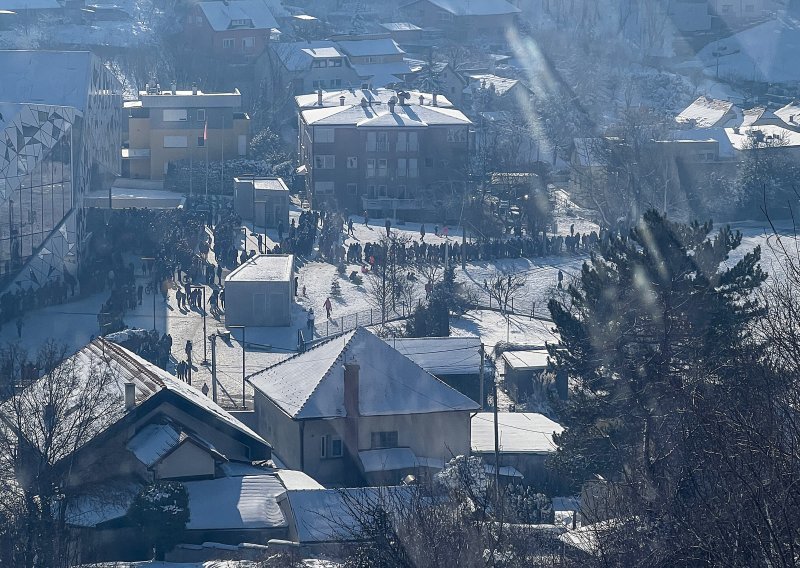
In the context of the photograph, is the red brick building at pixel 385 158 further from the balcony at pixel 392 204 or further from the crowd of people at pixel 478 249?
the crowd of people at pixel 478 249

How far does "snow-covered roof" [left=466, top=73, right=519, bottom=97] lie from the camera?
59.1 metres

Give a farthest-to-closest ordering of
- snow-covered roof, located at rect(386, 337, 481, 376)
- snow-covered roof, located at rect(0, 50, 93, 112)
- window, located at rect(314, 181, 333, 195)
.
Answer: window, located at rect(314, 181, 333, 195) < snow-covered roof, located at rect(0, 50, 93, 112) < snow-covered roof, located at rect(386, 337, 481, 376)

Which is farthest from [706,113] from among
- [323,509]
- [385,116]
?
[323,509]

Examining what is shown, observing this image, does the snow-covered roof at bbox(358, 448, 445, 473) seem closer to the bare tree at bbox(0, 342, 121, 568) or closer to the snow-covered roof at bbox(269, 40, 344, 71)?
the bare tree at bbox(0, 342, 121, 568)

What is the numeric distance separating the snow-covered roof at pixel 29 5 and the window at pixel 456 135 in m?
27.7

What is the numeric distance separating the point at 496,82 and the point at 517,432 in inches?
1514

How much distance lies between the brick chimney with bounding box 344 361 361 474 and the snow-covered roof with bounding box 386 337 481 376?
10.5 ft

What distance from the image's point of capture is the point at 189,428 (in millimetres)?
19500

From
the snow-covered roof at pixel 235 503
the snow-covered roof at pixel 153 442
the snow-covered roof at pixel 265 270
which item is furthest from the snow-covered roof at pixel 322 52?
the snow-covered roof at pixel 235 503

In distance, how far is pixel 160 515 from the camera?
1708 centimetres

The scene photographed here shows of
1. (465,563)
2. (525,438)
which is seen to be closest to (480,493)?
(465,563)

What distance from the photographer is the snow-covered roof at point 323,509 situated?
55.9ft

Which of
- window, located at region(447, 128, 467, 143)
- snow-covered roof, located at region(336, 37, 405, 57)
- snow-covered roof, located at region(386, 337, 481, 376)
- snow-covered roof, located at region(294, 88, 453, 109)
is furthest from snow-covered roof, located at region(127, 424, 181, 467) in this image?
snow-covered roof, located at region(336, 37, 405, 57)

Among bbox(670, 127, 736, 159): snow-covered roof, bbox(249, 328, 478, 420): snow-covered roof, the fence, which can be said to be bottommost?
bbox(670, 127, 736, 159): snow-covered roof
